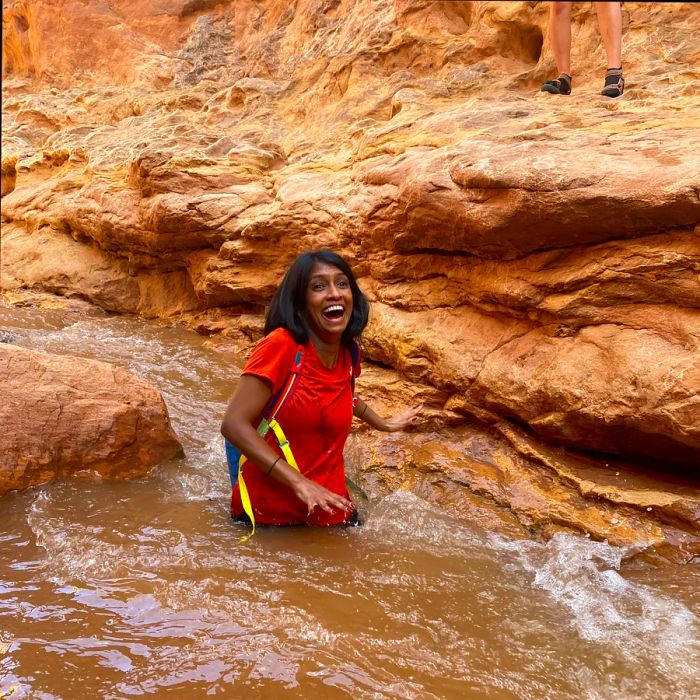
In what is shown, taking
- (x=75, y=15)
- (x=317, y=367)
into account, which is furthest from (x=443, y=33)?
(x=75, y=15)

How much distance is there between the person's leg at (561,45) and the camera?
466cm

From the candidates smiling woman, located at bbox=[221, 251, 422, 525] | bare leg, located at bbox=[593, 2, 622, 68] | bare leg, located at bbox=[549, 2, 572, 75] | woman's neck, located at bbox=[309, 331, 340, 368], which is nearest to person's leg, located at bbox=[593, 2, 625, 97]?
bare leg, located at bbox=[593, 2, 622, 68]

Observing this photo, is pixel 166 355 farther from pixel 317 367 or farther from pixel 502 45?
pixel 502 45

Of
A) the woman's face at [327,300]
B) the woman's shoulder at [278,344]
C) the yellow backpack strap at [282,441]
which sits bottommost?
the yellow backpack strap at [282,441]

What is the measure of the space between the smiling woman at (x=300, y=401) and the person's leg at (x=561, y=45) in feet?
9.60

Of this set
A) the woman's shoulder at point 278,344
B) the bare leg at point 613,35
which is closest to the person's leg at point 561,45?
the bare leg at point 613,35

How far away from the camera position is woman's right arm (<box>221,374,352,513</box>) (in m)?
2.46

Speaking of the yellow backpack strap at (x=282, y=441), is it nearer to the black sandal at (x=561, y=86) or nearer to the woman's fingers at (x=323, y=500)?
the woman's fingers at (x=323, y=500)

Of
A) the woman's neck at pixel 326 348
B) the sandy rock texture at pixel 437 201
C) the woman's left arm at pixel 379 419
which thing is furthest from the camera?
the woman's left arm at pixel 379 419

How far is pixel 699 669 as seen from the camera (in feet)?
6.27

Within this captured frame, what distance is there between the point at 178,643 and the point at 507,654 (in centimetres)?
100

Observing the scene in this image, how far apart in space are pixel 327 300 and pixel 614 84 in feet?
9.77

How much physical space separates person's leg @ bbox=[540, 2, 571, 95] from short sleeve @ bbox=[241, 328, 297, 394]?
11.1 feet

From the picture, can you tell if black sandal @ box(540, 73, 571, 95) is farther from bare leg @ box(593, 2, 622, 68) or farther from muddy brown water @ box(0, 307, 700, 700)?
muddy brown water @ box(0, 307, 700, 700)
